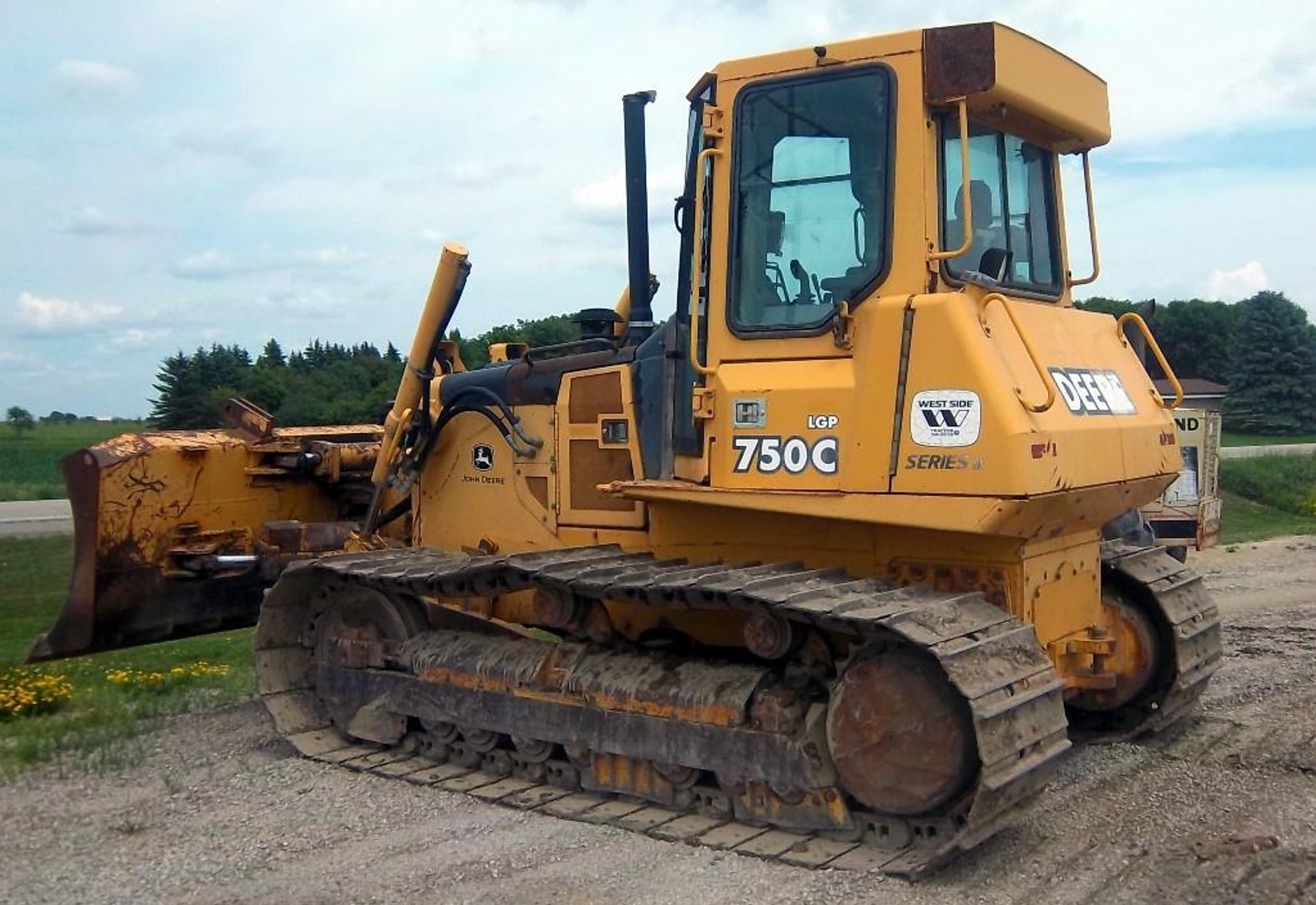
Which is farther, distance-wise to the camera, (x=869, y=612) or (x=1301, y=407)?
(x=1301, y=407)

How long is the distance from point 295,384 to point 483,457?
1345 cm

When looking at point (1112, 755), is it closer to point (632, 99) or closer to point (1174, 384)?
point (1174, 384)

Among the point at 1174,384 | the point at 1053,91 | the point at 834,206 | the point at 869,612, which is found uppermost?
the point at 1053,91

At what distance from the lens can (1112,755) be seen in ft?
24.3

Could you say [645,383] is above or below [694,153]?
below

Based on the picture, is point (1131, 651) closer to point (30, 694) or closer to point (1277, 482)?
point (30, 694)

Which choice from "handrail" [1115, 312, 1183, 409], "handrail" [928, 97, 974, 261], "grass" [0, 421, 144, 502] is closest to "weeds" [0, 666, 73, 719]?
"handrail" [928, 97, 974, 261]

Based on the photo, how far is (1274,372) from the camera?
49.2 m

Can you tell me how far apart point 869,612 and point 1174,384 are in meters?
2.65

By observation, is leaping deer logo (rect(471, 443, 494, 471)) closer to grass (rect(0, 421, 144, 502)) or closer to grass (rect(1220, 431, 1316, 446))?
grass (rect(0, 421, 144, 502))

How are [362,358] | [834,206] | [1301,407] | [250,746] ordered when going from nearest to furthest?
[834,206] → [250,746] → [362,358] → [1301,407]

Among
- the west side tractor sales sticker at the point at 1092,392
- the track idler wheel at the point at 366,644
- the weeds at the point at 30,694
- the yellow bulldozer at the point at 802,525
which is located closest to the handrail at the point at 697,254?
the yellow bulldozer at the point at 802,525

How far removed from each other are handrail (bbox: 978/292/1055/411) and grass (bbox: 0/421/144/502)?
1919cm

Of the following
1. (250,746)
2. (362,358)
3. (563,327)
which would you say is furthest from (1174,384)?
(362,358)
